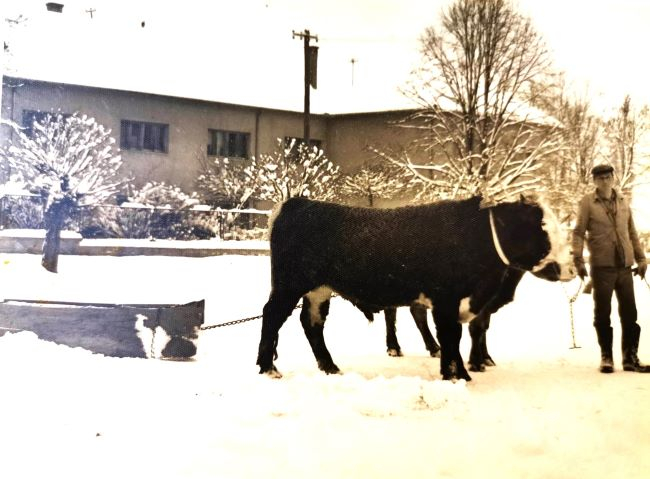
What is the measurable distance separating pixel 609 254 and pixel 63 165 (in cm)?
362

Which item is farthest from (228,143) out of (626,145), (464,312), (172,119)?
(626,145)

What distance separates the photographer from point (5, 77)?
149 inches

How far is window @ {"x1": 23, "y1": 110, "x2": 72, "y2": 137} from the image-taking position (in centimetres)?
382

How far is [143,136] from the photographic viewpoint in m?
4.46

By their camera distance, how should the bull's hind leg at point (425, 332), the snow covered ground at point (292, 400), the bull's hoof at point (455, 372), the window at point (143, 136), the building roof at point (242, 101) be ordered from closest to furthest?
the snow covered ground at point (292, 400) → the bull's hoof at point (455, 372) → the building roof at point (242, 101) → the window at point (143, 136) → the bull's hind leg at point (425, 332)

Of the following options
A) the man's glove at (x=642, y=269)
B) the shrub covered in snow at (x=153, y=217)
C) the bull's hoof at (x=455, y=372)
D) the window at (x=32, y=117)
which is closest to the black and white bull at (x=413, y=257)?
the bull's hoof at (x=455, y=372)

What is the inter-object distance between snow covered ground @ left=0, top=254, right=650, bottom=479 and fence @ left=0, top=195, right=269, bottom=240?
0.20m

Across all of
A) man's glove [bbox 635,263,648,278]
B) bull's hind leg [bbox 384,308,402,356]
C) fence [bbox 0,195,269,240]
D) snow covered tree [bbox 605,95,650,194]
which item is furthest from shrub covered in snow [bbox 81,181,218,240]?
man's glove [bbox 635,263,648,278]

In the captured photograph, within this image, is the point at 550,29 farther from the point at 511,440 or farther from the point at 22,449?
the point at 22,449

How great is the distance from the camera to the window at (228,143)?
468cm

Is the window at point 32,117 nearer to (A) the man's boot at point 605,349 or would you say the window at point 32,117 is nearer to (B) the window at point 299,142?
(B) the window at point 299,142

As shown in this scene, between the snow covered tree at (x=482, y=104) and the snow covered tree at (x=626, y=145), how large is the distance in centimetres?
35

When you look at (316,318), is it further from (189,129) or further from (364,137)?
(189,129)

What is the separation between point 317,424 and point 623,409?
1552mm
